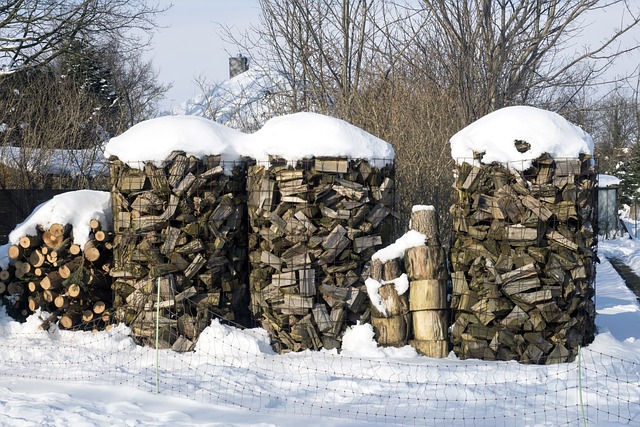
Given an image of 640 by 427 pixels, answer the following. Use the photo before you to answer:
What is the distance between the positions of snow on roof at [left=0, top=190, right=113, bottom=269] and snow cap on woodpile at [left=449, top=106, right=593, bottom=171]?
456 cm

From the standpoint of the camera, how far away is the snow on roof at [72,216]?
952cm

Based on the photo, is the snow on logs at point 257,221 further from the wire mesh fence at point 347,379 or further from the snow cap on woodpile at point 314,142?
the wire mesh fence at point 347,379

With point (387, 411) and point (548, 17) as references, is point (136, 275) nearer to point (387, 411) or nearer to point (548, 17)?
point (387, 411)

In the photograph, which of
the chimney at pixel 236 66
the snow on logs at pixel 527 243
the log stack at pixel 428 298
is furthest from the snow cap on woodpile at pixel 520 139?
the chimney at pixel 236 66

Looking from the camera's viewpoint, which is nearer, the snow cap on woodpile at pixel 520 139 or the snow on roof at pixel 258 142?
the snow cap on woodpile at pixel 520 139

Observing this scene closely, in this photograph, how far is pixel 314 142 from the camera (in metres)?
8.37

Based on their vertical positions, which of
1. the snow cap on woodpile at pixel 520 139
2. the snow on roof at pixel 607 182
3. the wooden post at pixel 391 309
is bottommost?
the wooden post at pixel 391 309

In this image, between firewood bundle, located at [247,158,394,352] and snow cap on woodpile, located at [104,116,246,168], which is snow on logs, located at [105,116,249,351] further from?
firewood bundle, located at [247,158,394,352]

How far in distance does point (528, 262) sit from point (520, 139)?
130cm

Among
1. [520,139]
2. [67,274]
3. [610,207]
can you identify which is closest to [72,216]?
[67,274]

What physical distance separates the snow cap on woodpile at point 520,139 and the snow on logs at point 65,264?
4580 millimetres

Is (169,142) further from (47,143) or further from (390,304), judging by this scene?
(47,143)

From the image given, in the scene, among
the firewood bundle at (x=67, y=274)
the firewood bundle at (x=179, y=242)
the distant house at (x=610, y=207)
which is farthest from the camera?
the distant house at (x=610, y=207)

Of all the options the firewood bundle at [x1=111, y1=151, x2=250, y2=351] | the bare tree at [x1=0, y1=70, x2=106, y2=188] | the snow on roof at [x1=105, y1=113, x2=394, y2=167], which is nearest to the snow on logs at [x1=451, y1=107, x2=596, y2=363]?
the snow on roof at [x1=105, y1=113, x2=394, y2=167]
